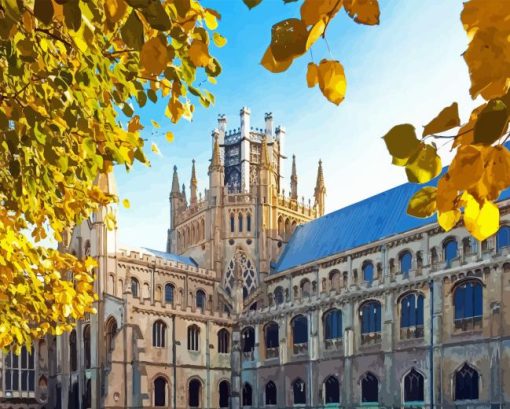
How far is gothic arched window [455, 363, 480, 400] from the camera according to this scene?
28.6 meters

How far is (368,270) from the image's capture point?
127 feet

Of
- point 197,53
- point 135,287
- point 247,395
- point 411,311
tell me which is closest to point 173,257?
point 135,287

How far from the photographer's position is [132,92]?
6.14m

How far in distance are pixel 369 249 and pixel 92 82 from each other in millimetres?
34345

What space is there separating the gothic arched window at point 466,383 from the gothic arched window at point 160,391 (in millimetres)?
18561

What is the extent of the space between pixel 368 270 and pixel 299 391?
927 centimetres

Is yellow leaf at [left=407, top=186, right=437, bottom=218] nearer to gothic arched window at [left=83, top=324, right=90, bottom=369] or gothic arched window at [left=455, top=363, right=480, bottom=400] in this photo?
gothic arched window at [left=455, top=363, right=480, bottom=400]

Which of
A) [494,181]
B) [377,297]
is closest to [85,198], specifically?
[494,181]

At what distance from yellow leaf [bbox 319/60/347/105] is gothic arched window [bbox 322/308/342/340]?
35677 mm

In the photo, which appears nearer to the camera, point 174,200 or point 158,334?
point 158,334

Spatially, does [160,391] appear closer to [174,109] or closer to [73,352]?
[73,352]

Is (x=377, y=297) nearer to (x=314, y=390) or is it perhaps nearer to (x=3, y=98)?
(x=314, y=390)

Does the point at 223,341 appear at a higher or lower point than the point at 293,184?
lower

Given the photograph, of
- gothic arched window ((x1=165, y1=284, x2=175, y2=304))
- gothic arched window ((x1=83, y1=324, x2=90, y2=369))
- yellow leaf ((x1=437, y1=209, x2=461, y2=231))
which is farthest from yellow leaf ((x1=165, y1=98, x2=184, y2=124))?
gothic arched window ((x1=165, y1=284, x2=175, y2=304))
